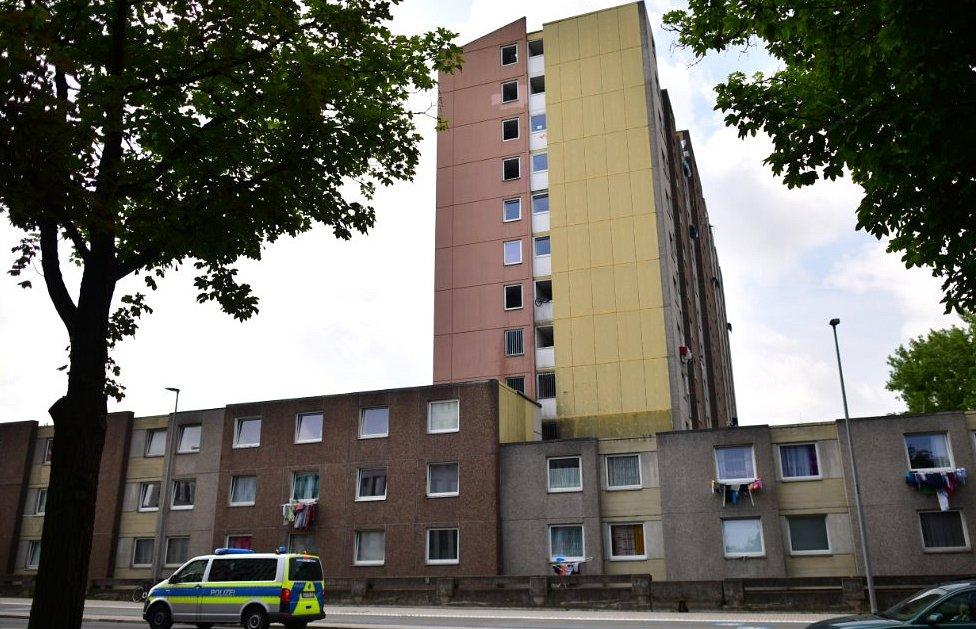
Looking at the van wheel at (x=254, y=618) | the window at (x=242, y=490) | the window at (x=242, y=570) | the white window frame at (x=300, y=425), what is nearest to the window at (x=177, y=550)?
the window at (x=242, y=490)

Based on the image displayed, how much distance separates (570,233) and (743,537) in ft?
68.8

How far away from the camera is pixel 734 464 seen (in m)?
32.2

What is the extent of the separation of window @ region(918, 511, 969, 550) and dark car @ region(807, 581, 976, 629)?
66.2ft

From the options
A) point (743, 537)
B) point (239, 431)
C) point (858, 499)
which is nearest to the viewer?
point (858, 499)

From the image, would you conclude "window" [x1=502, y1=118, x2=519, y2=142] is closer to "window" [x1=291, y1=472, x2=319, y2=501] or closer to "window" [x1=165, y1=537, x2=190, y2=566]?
"window" [x1=291, y1=472, x2=319, y2=501]

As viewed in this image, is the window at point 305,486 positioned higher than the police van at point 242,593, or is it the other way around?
the window at point 305,486

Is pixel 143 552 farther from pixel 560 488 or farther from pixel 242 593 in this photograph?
pixel 242 593

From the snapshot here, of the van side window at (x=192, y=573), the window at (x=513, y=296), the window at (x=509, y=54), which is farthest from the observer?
the window at (x=509, y=54)

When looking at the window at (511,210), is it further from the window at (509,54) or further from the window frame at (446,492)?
the window frame at (446,492)

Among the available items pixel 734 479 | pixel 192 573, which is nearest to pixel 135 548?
pixel 192 573

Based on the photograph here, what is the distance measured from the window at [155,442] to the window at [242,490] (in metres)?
5.39

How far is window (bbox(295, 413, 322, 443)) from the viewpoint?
37938mm

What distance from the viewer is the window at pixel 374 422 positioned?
36.9 m

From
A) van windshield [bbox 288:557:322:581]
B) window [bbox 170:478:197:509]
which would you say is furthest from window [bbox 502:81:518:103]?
van windshield [bbox 288:557:322:581]
